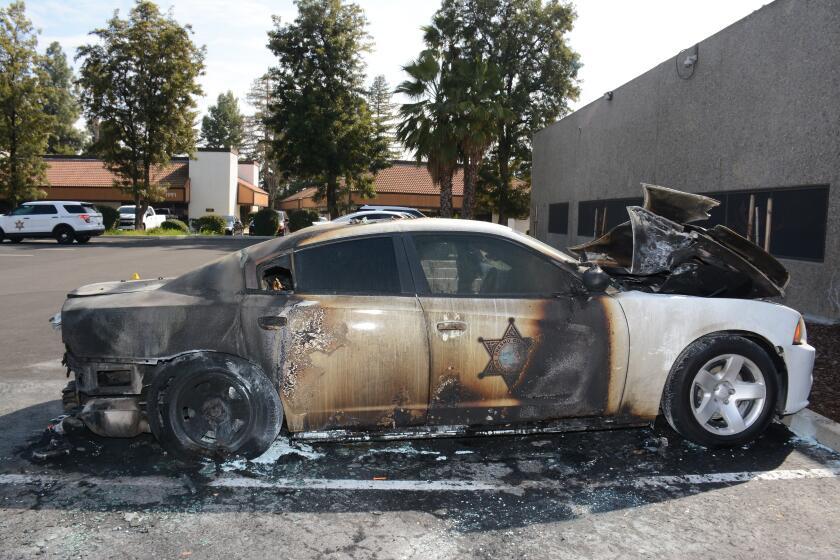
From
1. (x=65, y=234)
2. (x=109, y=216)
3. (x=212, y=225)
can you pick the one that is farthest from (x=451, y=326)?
(x=212, y=225)

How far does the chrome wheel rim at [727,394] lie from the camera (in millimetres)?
4445

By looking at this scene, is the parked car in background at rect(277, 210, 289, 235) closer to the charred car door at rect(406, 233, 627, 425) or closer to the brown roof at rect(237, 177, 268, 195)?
the brown roof at rect(237, 177, 268, 195)

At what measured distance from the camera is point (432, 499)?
12.3 feet

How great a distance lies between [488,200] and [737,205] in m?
26.7

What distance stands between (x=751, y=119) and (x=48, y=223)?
2878 centimetres

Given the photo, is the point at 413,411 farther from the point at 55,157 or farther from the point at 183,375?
the point at 55,157

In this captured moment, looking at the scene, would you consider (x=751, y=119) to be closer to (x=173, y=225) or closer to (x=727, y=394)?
(x=727, y=394)

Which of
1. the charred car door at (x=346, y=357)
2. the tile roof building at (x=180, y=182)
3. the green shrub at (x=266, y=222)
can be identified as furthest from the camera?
the tile roof building at (x=180, y=182)

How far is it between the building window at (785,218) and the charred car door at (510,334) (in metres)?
7.37

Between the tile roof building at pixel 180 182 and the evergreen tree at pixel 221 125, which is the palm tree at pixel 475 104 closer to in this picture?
the tile roof building at pixel 180 182

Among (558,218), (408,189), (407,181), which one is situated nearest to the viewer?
(558,218)

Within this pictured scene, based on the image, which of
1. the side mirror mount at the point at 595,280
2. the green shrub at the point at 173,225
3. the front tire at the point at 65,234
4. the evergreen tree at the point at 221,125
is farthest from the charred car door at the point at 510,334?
the evergreen tree at the point at 221,125

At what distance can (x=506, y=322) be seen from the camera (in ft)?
13.6

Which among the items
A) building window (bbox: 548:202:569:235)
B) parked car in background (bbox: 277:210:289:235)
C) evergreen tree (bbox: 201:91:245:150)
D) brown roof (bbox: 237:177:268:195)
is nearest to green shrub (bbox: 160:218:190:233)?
parked car in background (bbox: 277:210:289:235)
